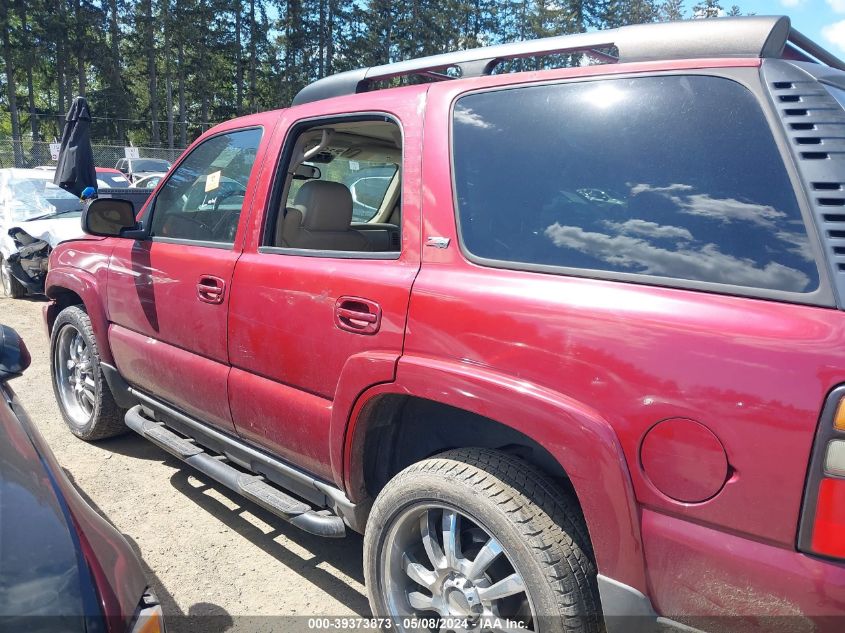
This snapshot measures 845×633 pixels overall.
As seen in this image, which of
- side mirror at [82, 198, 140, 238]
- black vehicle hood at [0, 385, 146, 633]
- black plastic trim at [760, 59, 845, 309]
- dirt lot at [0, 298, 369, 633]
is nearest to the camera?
black vehicle hood at [0, 385, 146, 633]

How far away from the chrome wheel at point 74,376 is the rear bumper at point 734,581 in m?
3.65

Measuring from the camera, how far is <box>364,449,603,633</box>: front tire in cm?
175

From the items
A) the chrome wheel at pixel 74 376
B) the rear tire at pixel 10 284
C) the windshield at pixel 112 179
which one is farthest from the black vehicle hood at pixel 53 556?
the windshield at pixel 112 179

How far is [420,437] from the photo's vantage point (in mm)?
2418

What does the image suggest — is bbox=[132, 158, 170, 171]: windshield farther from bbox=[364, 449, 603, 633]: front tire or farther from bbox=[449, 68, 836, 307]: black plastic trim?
bbox=[449, 68, 836, 307]: black plastic trim

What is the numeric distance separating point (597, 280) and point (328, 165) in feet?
9.42

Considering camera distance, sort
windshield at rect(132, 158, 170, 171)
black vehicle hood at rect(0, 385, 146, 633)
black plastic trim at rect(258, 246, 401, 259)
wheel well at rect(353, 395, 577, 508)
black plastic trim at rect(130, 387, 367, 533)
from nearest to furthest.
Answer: black vehicle hood at rect(0, 385, 146, 633)
wheel well at rect(353, 395, 577, 508)
black plastic trim at rect(258, 246, 401, 259)
black plastic trim at rect(130, 387, 367, 533)
windshield at rect(132, 158, 170, 171)

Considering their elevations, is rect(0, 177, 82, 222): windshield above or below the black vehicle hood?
above

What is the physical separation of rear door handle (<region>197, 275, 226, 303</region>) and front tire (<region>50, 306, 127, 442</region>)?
54.0 inches

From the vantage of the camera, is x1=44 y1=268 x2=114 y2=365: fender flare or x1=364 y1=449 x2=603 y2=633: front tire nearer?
x1=364 y1=449 x2=603 y2=633: front tire

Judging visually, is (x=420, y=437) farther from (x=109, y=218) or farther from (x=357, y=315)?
(x=109, y=218)

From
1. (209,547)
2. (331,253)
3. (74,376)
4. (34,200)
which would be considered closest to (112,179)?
(34,200)

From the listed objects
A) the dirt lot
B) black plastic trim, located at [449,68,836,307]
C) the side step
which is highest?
black plastic trim, located at [449,68,836,307]

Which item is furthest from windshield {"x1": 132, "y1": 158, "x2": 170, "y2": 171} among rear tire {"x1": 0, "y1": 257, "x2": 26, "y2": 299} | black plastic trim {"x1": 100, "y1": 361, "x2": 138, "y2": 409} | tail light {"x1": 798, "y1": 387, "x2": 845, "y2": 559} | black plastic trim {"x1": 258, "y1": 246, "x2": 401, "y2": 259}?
tail light {"x1": 798, "y1": 387, "x2": 845, "y2": 559}
